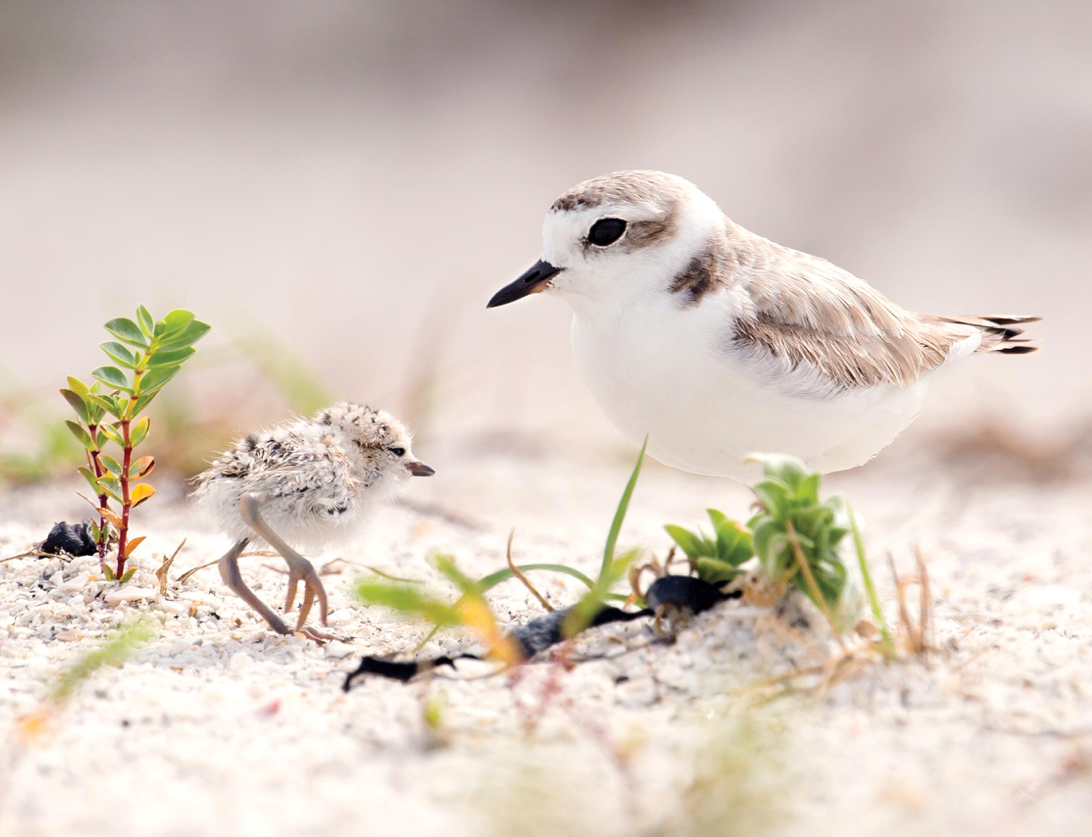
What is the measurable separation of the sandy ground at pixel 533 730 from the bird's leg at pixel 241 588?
0.05 meters

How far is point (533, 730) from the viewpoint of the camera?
214 cm

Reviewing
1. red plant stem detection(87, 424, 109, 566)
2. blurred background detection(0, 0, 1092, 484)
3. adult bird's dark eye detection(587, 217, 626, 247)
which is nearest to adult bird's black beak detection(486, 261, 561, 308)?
adult bird's dark eye detection(587, 217, 626, 247)

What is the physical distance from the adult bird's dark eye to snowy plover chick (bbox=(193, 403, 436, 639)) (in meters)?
0.85

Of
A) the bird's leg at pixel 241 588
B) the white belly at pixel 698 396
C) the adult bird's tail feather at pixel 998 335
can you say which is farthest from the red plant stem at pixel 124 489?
the adult bird's tail feather at pixel 998 335

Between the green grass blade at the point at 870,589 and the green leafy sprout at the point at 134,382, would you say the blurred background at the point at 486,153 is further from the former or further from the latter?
the green grass blade at the point at 870,589

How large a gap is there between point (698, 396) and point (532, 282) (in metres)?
0.64

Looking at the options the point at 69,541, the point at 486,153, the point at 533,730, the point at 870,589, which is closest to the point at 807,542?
the point at 870,589

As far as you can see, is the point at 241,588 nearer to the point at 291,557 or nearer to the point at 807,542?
the point at 291,557

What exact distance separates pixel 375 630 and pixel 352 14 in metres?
13.0

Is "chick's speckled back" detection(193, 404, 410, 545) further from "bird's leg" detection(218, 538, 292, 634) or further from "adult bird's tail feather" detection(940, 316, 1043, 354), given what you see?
"adult bird's tail feather" detection(940, 316, 1043, 354)

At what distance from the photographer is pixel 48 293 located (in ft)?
35.3

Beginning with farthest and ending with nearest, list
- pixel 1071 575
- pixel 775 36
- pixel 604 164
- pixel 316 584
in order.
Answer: pixel 775 36 < pixel 604 164 < pixel 1071 575 < pixel 316 584

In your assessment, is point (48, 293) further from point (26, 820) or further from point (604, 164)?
point (26, 820)

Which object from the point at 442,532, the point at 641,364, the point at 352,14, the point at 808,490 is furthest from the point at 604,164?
the point at 808,490
